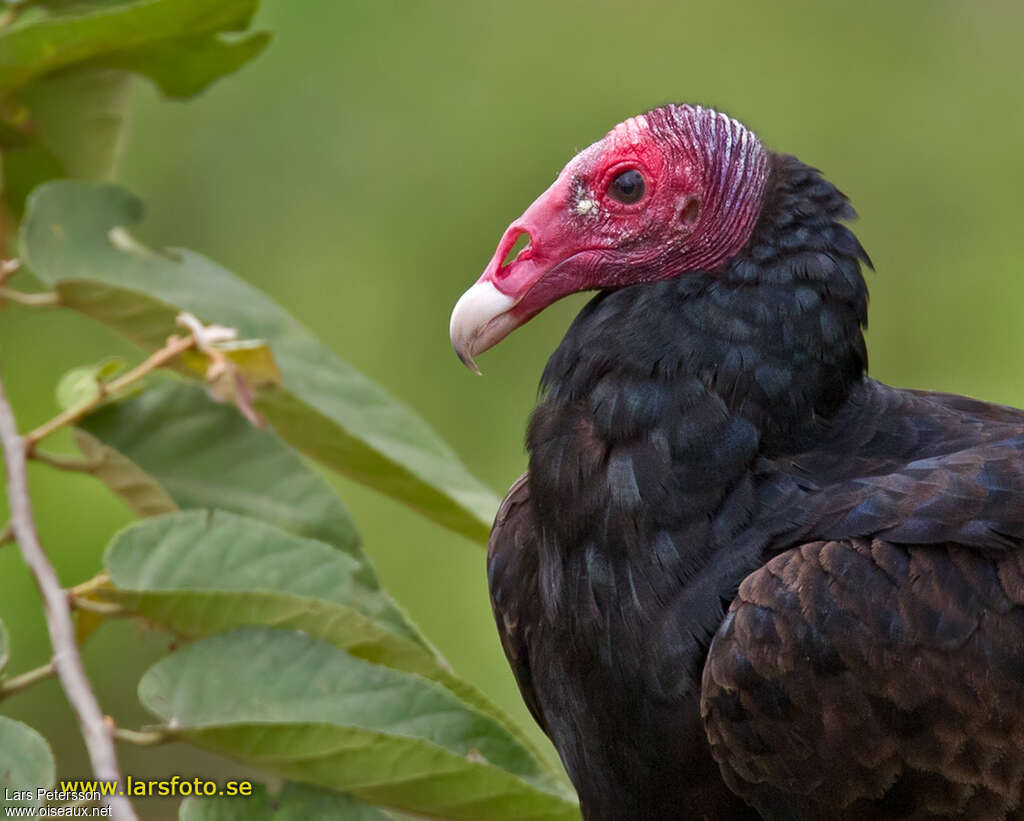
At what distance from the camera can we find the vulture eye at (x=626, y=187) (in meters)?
2.29

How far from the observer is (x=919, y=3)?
19.9 ft

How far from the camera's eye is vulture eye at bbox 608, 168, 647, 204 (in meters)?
2.29

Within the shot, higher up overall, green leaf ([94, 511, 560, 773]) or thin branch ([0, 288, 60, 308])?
thin branch ([0, 288, 60, 308])

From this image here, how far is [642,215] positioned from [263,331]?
0.62m

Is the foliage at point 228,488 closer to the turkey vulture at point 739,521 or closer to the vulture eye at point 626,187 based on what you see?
the turkey vulture at point 739,521

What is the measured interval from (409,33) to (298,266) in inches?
40.0

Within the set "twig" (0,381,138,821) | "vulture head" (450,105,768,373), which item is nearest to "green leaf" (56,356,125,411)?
"twig" (0,381,138,821)

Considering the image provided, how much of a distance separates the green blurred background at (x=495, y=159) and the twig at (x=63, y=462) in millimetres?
2679

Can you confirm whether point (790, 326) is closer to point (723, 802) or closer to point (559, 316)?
point (723, 802)

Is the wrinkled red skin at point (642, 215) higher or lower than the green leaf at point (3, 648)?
higher

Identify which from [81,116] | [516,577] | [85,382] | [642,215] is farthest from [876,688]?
[81,116]

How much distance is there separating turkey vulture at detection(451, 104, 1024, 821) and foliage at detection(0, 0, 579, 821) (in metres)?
0.19

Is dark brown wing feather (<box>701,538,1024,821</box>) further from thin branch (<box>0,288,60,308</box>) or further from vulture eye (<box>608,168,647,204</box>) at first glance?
thin branch (<box>0,288,60,308</box>)

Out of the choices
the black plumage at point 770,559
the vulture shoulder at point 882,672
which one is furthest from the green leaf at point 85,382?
the vulture shoulder at point 882,672
